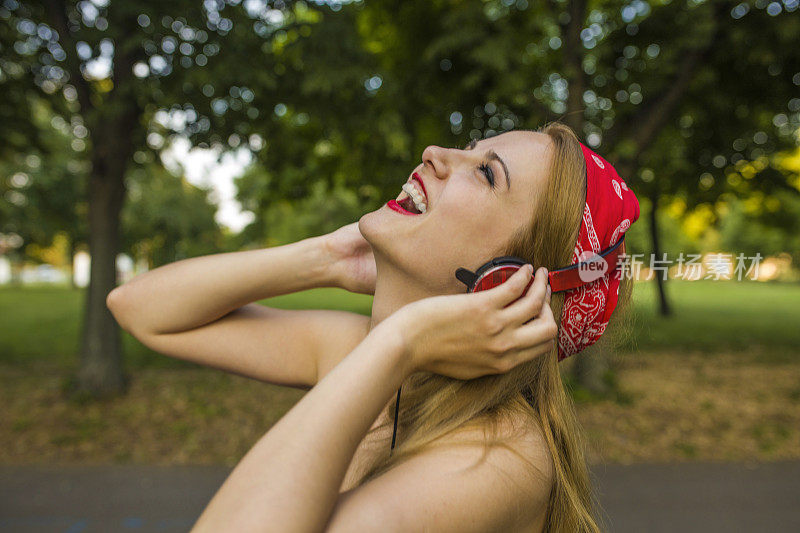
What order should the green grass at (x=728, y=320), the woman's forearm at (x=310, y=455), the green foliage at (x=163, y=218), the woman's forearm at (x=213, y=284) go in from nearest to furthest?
the woman's forearm at (x=310, y=455) < the woman's forearm at (x=213, y=284) < the green grass at (x=728, y=320) < the green foliage at (x=163, y=218)

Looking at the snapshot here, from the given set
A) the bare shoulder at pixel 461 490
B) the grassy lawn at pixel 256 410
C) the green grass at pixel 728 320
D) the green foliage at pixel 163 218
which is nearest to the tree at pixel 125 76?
the grassy lawn at pixel 256 410

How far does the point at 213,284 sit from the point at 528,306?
1106 millimetres

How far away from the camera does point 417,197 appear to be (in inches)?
66.0

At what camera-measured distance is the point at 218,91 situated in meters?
6.26

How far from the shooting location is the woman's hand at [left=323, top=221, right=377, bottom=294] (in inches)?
77.2

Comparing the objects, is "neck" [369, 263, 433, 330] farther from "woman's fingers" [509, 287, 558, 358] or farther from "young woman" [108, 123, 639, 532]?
"woman's fingers" [509, 287, 558, 358]

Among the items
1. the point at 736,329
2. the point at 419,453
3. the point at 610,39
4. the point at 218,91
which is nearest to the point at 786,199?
the point at 736,329

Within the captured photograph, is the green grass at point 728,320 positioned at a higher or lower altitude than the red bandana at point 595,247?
lower

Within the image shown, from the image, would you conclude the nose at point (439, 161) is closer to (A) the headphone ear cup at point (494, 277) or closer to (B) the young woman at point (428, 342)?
(B) the young woman at point (428, 342)

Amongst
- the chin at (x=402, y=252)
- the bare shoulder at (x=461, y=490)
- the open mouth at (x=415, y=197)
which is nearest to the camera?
the bare shoulder at (x=461, y=490)

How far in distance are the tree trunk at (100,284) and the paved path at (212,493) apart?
1.90 meters

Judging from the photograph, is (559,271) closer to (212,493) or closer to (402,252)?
(402,252)

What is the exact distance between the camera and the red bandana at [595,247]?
62.6 inches

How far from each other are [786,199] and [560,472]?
52.8 feet
